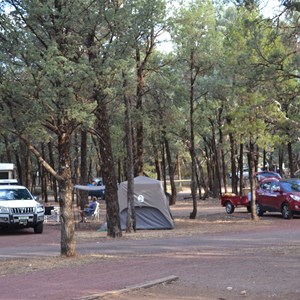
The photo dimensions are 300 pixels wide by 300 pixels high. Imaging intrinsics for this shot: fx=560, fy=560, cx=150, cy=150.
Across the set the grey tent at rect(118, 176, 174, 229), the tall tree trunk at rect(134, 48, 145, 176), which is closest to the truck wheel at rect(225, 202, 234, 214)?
the tall tree trunk at rect(134, 48, 145, 176)

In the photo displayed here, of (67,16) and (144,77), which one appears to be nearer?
(67,16)

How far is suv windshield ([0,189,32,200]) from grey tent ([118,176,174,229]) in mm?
3835

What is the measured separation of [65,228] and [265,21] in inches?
246

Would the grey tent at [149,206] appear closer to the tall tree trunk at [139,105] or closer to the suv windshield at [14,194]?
the suv windshield at [14,194]

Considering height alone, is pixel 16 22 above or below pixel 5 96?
above

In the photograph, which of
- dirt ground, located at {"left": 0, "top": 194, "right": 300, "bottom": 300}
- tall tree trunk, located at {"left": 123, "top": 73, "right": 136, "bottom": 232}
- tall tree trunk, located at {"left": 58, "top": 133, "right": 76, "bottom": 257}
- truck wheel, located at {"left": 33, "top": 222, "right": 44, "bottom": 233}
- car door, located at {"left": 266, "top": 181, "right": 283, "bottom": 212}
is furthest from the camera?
car door, located at {"left": 266, "top": 181, "right": 283, "bottom": 212}

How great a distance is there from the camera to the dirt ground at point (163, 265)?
8414mm

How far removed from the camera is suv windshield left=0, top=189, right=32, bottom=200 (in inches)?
856

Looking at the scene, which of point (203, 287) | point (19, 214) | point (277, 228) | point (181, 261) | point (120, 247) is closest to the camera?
point (203, 287)

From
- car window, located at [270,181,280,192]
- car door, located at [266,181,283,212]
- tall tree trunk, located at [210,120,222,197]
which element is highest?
tall tree trunk, located at [210,120,222,197]

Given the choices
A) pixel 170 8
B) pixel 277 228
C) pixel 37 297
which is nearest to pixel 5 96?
pixel 37 297

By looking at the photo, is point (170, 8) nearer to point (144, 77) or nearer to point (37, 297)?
→ point (144, 77)

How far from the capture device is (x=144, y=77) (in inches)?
960

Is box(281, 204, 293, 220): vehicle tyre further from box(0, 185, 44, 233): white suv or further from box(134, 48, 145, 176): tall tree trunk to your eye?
box(0, 185, 44, 233): white suv
